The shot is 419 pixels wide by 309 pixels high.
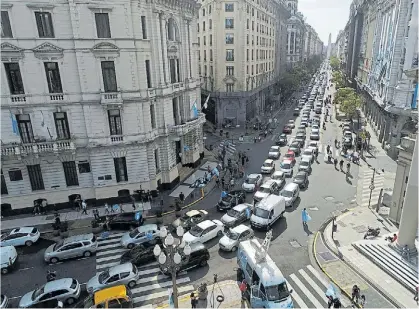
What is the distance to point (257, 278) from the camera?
813 inches

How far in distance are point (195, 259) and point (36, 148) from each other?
808 inches

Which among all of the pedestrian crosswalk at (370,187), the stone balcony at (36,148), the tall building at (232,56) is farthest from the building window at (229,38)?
the stone balcony at (36,148)

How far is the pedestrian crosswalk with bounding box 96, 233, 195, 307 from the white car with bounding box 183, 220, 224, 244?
343 cm

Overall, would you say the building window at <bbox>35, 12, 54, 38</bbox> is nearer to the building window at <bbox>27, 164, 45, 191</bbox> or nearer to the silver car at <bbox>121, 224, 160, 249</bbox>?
the building window at <bbox>27, 164, 45, 191</bbox>

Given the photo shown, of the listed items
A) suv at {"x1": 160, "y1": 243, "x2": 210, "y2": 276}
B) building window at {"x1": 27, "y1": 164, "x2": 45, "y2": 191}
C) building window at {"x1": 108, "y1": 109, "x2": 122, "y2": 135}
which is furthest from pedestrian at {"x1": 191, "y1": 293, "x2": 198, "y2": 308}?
building window at {"x1": 27, "y1": 164, "x2": 45, "y2": 191}

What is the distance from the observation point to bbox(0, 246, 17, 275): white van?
82.3 feet

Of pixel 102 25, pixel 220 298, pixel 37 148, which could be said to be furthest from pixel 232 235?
pixel 102 25

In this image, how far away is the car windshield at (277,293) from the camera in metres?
19.7

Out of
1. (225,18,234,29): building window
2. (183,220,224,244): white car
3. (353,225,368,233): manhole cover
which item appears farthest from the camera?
(225,18,234,29): building window

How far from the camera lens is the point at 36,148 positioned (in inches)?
1254

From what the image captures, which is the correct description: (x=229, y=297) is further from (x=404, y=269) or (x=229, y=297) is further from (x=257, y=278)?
(x=404, y=269)

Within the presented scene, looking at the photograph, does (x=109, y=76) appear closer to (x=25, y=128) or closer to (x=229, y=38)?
(x=25, y=128)

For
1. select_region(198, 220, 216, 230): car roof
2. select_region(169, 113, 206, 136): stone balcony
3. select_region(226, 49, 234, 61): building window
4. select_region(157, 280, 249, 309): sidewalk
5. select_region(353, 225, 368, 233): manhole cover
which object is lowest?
select_region(353, 225, 368, 233): manhole cover

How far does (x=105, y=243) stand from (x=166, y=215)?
7408 mm
